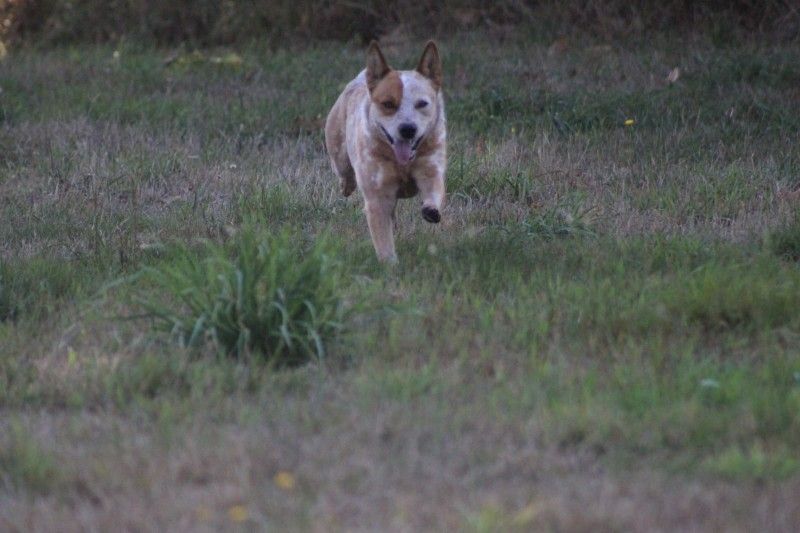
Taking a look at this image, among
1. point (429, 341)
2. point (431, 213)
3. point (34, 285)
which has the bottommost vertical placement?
point (34, 285)

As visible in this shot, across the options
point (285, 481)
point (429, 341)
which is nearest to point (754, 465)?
point (285, 481)

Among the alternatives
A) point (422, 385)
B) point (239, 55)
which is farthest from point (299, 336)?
point (239, 55)

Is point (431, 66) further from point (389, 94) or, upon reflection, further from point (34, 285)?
point (34, 285)

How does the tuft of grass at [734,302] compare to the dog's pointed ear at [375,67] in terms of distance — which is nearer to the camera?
the tuft of grass at [734,302]

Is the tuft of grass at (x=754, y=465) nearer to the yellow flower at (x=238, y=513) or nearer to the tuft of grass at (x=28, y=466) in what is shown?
the yellow flower at (x=238, y=513)

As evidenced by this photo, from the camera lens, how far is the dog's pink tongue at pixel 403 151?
6.63 m

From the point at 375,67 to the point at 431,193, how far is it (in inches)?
31.5

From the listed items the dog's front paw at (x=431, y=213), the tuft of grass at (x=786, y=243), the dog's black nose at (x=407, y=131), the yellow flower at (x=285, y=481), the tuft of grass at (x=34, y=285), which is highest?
the dog's black nose at (x=407, y=131)

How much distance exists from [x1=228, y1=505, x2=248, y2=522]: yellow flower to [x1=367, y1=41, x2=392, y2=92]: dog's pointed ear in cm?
355

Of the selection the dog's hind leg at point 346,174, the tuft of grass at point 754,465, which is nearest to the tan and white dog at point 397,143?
the dog's hind leg at point 346,174

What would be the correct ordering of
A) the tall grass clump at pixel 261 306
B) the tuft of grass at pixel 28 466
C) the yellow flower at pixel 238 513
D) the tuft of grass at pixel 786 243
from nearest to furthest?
A: the yellow flower at pixel 238 513, the tuft of grass at pixel 28 466, the tall grass clump at pixel 261 306, the tuft of grass at pixel 786 243

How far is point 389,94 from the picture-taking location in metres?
6.67

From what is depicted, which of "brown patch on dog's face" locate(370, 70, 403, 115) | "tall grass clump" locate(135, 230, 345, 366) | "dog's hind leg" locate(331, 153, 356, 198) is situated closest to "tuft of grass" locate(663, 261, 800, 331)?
"tall grass clump" locate(135, 230, 345, 366)

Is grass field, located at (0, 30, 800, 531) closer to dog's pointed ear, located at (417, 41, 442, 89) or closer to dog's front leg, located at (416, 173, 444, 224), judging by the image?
dog's front leg, located at (416, 173, 444, 224)
